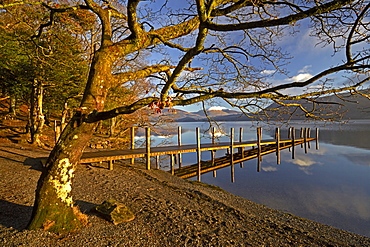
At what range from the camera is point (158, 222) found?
15.2 feet

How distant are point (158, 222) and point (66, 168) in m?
2.42

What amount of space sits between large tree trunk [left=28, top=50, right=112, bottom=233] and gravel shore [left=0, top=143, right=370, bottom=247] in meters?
0.21

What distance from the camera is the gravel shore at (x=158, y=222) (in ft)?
12.0

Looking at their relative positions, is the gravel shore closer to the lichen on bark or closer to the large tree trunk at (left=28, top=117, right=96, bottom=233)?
the large tree trunk at (left=28, top=117, right=96, bottom=233)

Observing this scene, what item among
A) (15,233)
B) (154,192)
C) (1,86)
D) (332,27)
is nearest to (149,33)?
(332,27)

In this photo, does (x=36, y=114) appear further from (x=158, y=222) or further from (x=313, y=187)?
(x=313, y=187)

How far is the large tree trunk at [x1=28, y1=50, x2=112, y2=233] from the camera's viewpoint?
3.58m

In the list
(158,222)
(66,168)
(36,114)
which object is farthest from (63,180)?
(36,114)

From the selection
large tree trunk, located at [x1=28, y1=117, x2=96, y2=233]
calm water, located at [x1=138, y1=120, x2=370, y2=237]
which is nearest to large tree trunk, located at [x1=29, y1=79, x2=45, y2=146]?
calm water, located at [x1=138, y1=120, x2=370, y2=237]

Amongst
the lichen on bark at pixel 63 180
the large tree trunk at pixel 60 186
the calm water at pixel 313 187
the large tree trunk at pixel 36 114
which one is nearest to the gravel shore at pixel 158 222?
the large tree trunk at pixel 60 186

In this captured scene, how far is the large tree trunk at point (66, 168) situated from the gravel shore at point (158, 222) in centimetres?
21

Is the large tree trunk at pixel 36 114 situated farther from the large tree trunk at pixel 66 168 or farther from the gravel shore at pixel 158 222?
the large tree trunk at pixel 66 168

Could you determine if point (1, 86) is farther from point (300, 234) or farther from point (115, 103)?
point (300, 234)

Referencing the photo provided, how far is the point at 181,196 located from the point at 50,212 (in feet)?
14.9
